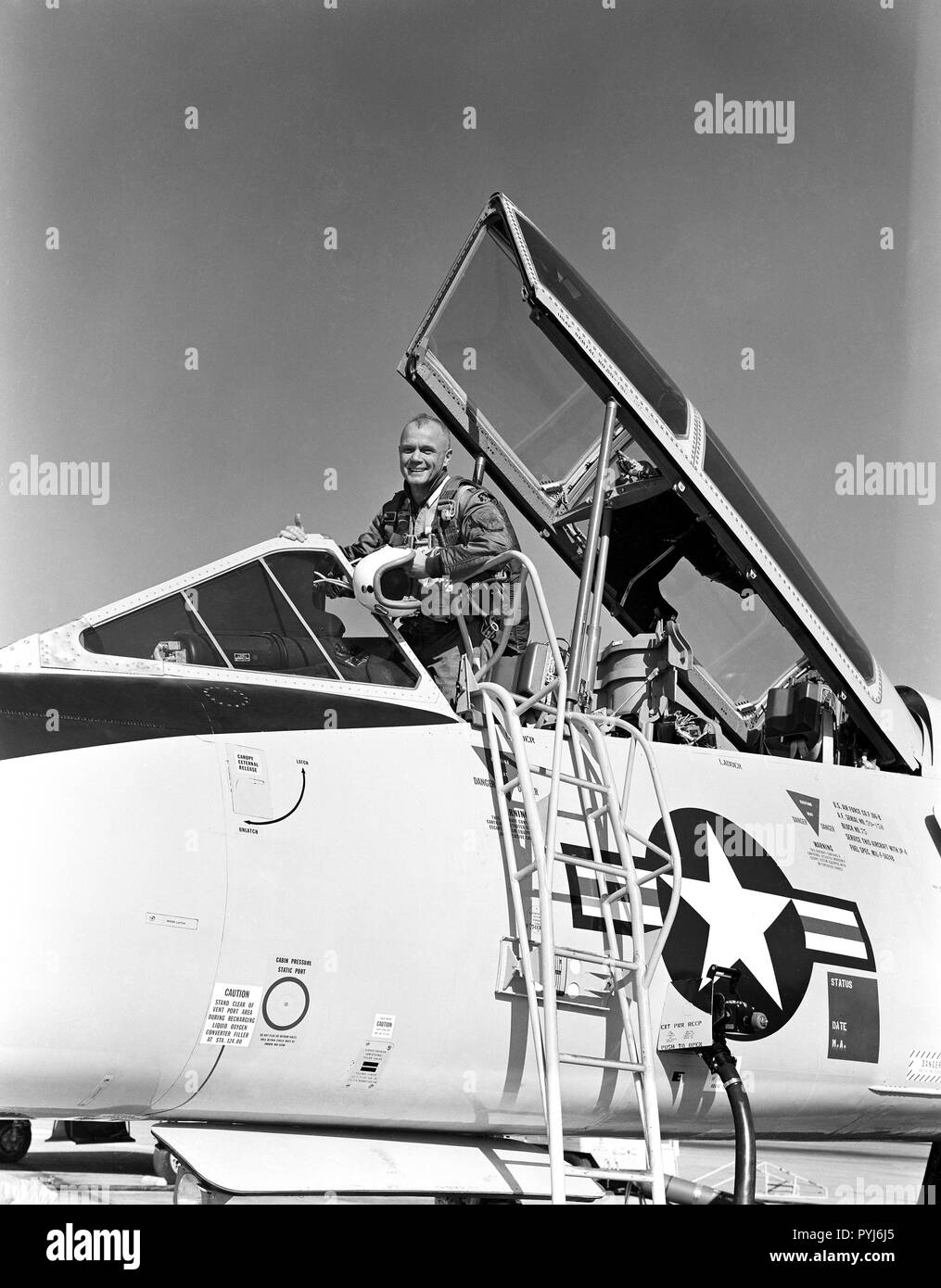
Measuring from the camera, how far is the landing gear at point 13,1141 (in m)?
9.06

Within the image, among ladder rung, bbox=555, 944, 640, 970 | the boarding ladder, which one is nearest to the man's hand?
the boarding ladder

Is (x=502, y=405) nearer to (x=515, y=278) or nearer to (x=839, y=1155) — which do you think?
(x=515, y=278)

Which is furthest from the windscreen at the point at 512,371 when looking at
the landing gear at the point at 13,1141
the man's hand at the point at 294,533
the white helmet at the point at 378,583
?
the landing gear at the point at 13,1141

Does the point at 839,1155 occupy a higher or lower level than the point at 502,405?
lower

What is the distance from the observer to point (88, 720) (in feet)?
15.8

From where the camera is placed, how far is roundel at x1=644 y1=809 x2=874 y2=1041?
245 inches

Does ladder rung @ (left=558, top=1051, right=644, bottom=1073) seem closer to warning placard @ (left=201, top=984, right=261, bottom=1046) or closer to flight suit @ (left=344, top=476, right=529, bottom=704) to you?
warning placard @ (left=201, top=984, right=261, bottom=1046)

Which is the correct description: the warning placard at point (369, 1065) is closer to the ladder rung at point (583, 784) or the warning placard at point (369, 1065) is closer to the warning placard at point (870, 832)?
the ladder rung at point (583, 784)

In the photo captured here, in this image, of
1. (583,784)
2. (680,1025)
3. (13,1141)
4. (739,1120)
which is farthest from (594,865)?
(13,1141)

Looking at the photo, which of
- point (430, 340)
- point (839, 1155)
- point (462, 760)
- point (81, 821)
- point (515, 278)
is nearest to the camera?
point (81, 821)

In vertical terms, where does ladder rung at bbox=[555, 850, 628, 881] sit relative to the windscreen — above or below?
below

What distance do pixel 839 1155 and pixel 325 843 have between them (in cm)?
1464
